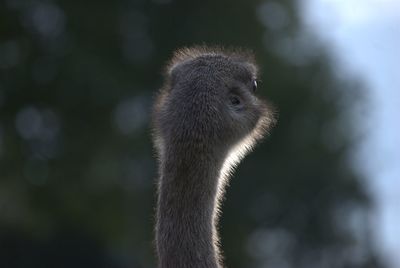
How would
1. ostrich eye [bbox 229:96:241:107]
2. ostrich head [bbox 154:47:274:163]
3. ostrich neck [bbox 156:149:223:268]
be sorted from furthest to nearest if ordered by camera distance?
1. ostrich eye [bbox 229:96:241:107]
2. ostrich head [bbox 154:47:274:163]
3. ostrich neck [bbox 156:149:223:268]

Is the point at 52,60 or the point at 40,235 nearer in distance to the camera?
the point at 40,235

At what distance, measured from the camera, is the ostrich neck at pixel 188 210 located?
6.91 m

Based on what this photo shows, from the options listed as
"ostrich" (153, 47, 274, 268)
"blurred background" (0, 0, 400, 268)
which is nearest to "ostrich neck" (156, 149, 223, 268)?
"ostrich" (153, 47, 274, 268)

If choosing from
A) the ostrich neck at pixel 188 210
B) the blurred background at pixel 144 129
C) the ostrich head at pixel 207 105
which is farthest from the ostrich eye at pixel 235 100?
the blurred background at pixel 144 129

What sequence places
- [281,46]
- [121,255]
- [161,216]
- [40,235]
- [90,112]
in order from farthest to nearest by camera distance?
[281,46] < [90,112] < [40,235] < [121,255] < [161,216]

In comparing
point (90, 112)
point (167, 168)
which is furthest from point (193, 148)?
point (90, 112)

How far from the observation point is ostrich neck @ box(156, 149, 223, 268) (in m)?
6.91

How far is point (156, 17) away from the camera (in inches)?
1628

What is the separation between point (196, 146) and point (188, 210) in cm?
27

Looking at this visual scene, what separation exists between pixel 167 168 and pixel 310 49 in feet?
117

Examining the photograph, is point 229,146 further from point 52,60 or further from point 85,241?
point 52,60

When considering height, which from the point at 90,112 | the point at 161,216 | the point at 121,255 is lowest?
the point at 161,216

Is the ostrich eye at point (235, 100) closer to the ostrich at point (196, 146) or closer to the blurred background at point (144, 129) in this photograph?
the ostrich at point (196, 146)

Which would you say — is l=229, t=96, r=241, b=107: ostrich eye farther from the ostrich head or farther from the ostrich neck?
the ostrich neck
